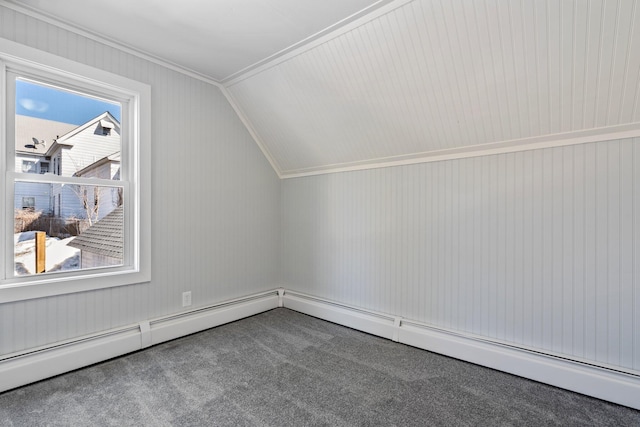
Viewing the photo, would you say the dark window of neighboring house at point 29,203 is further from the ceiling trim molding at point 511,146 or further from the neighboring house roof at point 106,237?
the ceiling trim molding at point 511,146

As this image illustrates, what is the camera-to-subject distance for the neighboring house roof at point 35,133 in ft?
6.15

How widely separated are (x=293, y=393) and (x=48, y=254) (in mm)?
1838

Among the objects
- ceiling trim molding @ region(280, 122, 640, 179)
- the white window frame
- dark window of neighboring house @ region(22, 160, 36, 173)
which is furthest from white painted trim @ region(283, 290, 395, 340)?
dark window of neighboring house @ region(22, 160, 36, 173)

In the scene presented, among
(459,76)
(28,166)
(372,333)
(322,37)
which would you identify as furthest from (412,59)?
(28,166)

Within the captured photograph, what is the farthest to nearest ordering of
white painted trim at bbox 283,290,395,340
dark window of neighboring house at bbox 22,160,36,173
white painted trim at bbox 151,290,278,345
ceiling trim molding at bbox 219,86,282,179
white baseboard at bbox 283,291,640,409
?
ceiling trim molding at bbox 219,86,282,179 → white painted trim at bbox 283,290,395,340 → white painted trim at bbox 151,290,278,345 → dark window of neighboring house at bbox 22,160,36,173 → white baseboard at bbox 283,291,640,409

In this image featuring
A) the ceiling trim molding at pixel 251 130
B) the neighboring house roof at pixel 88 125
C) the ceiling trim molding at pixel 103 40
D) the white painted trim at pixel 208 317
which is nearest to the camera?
the ceiling trim molding at pixel 103 40

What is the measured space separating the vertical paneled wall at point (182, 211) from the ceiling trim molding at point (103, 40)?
29mm

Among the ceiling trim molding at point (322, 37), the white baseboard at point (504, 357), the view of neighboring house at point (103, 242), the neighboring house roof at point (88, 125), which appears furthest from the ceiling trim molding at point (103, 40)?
the white baseboard at point (504, 357)

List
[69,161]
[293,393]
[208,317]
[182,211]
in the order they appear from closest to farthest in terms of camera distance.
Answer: [293,393] < [69,161] < [182,211] < [208,317]

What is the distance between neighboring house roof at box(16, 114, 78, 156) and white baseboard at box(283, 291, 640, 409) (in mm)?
2556

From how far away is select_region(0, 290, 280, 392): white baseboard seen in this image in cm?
177

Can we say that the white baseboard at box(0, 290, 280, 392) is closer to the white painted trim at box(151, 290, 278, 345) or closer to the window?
the white painted trim at box(151, 290, 278, 345)

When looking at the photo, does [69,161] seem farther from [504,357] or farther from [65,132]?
[504,357]

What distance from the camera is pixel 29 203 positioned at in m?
1.91
